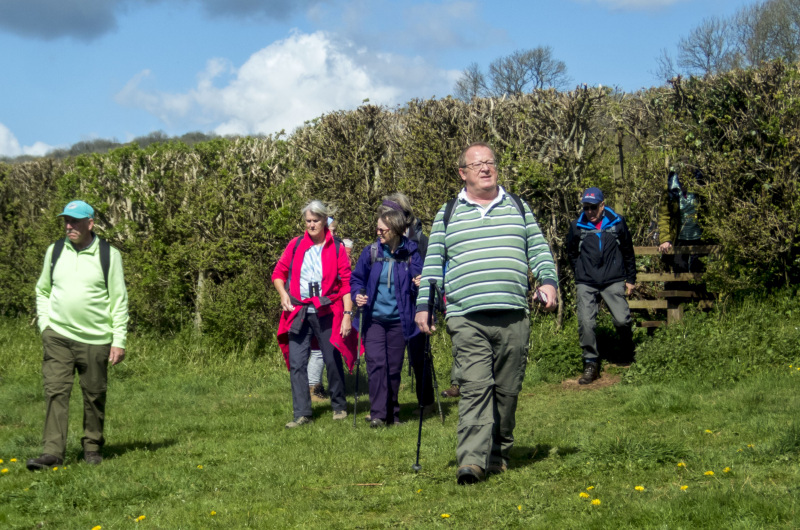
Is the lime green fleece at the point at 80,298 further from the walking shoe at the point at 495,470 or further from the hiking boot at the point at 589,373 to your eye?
the hiking boot at the point at 589,373

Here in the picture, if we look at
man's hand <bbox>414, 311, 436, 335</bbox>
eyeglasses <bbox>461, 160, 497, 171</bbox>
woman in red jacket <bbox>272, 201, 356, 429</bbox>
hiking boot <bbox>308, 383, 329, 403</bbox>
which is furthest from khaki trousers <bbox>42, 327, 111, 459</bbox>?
eyeglasses <bbox>461, 160, 497, 171</bbox>

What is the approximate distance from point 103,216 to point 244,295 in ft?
9.96

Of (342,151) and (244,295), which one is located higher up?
(342,151)

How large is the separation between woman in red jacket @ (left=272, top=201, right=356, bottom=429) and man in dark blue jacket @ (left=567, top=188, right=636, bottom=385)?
2.68 metres

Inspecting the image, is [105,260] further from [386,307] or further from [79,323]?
[386,307]

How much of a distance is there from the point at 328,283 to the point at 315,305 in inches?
10.3

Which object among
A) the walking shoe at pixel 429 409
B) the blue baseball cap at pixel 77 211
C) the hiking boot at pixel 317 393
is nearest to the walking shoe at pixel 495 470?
the walking shoe at pixel 429 409

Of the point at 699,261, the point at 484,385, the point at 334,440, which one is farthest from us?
the point at 699,261

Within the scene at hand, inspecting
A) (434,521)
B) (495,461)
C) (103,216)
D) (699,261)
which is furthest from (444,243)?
(103,216)

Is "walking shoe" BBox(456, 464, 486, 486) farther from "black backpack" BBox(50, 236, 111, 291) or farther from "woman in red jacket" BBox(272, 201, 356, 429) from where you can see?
"black backpack" BBox(50, 236, 111, 291)

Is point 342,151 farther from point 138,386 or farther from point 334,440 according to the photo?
point 334,440

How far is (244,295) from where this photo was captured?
11719 millimetres

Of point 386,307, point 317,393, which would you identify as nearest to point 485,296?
point 386,307

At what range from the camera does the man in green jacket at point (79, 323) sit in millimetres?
6770
